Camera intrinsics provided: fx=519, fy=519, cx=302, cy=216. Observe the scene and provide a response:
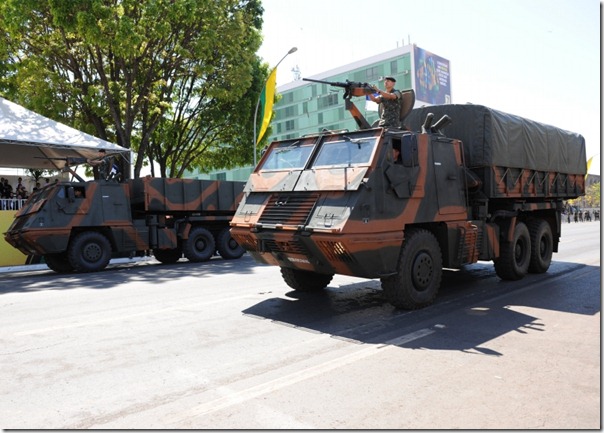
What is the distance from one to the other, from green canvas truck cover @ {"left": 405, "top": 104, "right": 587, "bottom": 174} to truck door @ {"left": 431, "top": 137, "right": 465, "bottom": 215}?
86 centimetres

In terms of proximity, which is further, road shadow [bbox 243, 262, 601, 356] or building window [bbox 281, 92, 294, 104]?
building window [bbox 281, 92, 294, 104]

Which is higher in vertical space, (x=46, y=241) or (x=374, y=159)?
(x=374, y=159)

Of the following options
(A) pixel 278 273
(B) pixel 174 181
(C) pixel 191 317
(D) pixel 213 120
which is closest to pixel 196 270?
(A) pixel 278 273

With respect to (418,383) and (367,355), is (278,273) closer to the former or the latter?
(367,355)

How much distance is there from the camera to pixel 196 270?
1262 centimetres

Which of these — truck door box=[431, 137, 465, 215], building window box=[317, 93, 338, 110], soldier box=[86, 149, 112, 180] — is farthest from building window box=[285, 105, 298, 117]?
truck door box=[431, 137, 465, 215]

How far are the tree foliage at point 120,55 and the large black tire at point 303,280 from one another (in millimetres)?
11290

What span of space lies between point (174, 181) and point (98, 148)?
313 centimetres

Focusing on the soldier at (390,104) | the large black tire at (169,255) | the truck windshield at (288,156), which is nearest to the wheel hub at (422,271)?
the truck windshield at (288,156)

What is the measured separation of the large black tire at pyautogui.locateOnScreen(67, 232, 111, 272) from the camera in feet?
43.2

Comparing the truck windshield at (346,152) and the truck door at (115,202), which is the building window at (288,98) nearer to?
the truck door at (115,202)

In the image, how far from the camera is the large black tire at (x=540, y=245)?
388 inches

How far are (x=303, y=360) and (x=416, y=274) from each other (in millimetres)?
2595

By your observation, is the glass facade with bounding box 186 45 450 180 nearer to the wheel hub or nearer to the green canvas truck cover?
the green canvas truck cover
